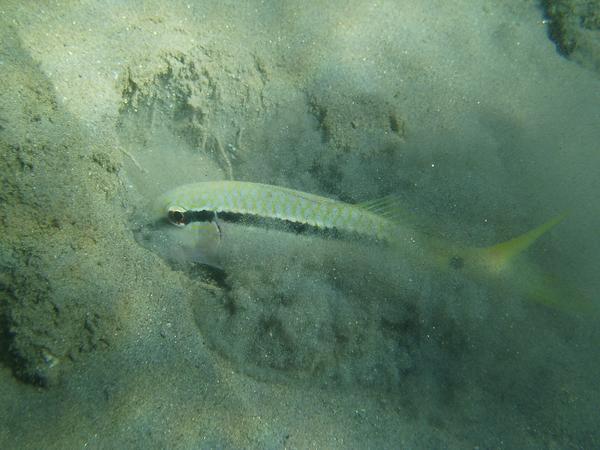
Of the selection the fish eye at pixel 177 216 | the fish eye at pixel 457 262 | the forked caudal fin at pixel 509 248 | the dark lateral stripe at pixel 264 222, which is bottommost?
the fish eye at pixel 177 216

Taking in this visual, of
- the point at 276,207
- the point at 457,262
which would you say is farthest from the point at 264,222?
the point at 457,262

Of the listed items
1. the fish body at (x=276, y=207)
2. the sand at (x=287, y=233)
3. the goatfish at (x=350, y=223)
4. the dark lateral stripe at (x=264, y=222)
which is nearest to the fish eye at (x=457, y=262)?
the goatfish at (x=350, y=223)

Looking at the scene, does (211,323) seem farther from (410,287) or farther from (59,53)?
(59,53)

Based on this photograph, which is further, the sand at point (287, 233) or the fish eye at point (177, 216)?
the fish eye at point (177, 216)

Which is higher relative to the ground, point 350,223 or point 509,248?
point 509,248

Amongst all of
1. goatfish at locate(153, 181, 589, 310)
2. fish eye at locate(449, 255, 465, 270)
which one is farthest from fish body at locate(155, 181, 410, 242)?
fish eye at locate(449, 255, 465, 270)

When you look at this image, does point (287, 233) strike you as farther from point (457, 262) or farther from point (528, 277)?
point (528, 277)

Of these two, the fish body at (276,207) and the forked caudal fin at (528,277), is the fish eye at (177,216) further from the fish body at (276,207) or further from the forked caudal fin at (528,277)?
the forked caudal fin at (528,277)

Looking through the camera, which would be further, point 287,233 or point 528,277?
point 528,277

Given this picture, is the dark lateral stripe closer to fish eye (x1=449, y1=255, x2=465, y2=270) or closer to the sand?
the sand
